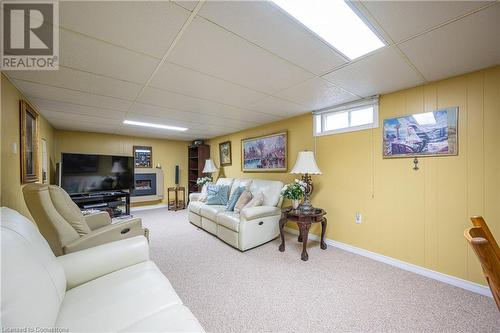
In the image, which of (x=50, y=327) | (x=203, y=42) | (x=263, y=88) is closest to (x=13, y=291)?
(x=50, y=327)

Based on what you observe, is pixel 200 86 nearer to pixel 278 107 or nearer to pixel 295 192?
pixel 278 107

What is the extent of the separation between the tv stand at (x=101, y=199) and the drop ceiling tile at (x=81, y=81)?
2.94m

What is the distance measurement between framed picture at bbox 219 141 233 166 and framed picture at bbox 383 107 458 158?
350 cm

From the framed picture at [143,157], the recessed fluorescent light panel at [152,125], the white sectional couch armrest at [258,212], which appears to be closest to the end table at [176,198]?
the framed picture at [143,157]

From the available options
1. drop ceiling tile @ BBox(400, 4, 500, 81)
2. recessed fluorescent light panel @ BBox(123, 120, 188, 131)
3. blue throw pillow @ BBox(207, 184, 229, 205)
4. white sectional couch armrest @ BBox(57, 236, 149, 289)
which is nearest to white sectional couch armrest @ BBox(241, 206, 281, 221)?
blue throw pillow @ BBox(207, 184, 229, 205)

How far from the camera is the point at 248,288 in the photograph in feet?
6.53

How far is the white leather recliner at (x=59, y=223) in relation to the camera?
1562 mm

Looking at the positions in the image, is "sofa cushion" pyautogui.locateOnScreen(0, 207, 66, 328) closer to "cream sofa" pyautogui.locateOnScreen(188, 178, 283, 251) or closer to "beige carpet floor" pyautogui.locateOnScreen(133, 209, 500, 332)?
"beige carpet floor" pyautogui.locateOnScreen(133, 209, 500, 332)

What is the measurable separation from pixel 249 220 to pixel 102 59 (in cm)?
238

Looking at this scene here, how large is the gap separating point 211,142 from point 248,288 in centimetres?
458

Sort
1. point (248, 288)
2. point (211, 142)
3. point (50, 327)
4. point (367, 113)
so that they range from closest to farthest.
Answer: point (50, 327), point (248, 288), point (367, 113), point (211, 142)

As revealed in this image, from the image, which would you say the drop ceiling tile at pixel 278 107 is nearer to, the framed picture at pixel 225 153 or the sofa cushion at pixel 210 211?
the sofa cushion at pixel 210 211

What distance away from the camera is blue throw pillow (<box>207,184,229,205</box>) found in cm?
397

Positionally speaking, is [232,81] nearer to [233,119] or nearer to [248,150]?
[233,119]
